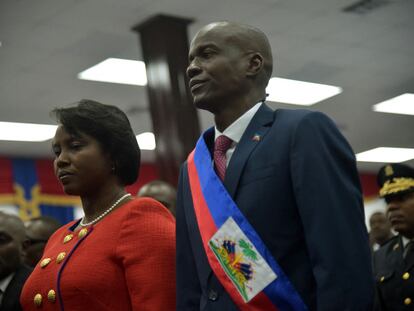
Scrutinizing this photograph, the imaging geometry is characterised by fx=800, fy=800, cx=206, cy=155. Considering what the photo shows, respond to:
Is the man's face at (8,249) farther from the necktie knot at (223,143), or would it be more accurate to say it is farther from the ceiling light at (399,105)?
the ceiling light at (399,105)

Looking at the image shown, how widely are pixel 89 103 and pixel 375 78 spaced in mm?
7113

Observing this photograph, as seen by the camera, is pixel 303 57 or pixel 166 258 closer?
pixel 166 258

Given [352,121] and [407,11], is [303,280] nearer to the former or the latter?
[407,11]

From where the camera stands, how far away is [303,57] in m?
8.14

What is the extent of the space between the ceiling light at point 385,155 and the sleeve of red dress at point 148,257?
11.8m

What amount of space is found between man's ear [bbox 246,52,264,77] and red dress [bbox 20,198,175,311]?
1.71 feet

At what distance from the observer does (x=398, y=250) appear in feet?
13.0

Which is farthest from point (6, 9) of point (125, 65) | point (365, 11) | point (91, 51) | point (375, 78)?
point (375, 78)

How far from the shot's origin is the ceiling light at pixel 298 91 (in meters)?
9.03

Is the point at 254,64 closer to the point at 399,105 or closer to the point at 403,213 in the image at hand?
the point at 403,213

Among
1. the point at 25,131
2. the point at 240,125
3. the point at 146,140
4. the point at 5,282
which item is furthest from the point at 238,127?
the point at 146,140

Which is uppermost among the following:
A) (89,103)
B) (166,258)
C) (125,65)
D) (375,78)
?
(89,103)

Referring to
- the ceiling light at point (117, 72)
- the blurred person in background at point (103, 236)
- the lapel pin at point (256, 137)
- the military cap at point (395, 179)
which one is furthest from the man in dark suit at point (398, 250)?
the ceiling light at point (117, 72)

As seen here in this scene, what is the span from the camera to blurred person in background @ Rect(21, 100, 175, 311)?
2195 millimetres
